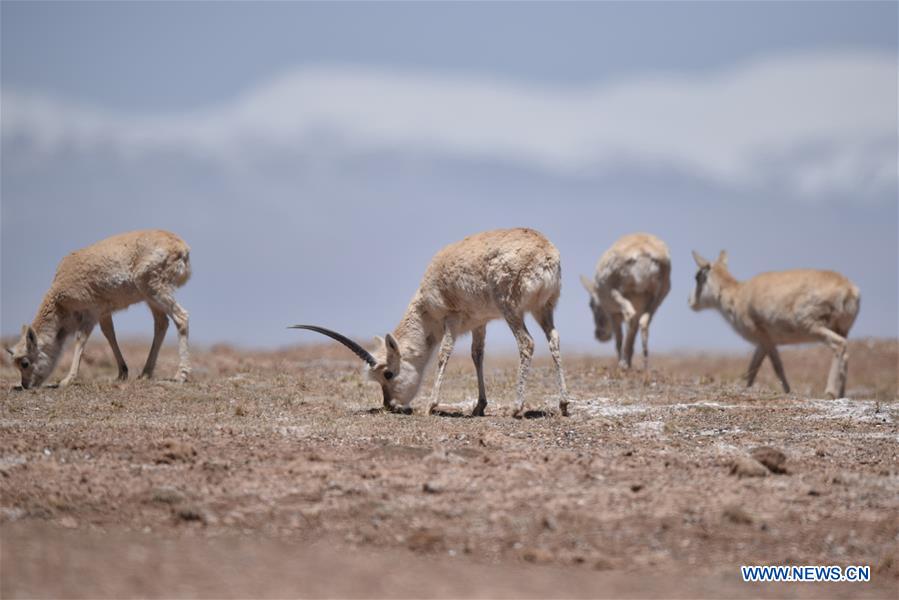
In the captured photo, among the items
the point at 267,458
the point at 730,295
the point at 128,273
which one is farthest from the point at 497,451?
the point at 730,295

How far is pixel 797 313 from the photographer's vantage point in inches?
822

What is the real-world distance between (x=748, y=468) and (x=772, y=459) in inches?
13.0

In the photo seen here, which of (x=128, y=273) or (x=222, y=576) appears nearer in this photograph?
(x=222, y=576)

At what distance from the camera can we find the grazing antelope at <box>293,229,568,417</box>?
50.1ft

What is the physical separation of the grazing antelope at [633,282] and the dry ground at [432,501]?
6821 millimetres

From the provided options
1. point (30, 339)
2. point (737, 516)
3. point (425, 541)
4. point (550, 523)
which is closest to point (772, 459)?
point (737, 516)

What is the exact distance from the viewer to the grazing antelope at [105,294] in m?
19.3

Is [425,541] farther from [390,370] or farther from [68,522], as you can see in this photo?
[390,370]

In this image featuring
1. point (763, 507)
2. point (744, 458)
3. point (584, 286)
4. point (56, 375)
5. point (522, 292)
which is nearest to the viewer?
point (763, 507)

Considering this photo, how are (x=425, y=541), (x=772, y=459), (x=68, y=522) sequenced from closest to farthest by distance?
1. (x=425, y=541)
2. (x=68, y=522)
3. (x=772, y=459)

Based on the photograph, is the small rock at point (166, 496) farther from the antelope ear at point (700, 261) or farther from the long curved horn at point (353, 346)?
the antelope ear at point (700, 261)

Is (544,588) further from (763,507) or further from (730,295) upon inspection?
(730,295)

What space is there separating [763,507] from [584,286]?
52.4ft

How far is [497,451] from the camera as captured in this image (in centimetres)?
1223
